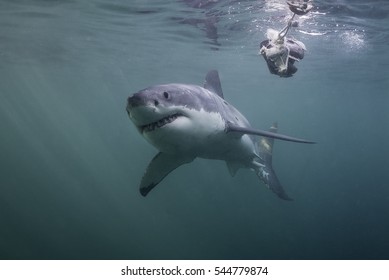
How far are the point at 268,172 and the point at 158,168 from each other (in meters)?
3.72

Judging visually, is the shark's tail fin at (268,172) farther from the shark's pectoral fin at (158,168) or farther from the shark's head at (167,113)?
the shark's head at (167,113)

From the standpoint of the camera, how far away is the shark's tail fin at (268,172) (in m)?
8.75

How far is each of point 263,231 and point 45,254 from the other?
1629 centimetres

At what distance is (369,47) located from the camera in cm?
1927

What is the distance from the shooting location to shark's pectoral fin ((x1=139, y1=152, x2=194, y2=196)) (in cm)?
638

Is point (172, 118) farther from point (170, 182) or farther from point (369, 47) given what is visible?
point (170, 182)

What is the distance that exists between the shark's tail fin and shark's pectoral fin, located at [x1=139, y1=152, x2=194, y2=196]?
3.11 m

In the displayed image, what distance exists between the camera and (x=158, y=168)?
21.6 feet

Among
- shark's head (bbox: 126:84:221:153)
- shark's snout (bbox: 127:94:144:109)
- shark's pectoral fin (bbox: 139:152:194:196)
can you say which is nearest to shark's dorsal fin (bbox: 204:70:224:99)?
shark's pectoral fin (bbox: 139:152:194:196)

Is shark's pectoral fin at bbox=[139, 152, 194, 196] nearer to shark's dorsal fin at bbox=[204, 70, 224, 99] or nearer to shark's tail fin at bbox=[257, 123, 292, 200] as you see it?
shark's dorsal fin at bbox=[204, 70, 224, 99]

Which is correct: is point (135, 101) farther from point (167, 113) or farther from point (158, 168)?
point (158, 168)

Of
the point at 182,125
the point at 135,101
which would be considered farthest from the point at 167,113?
the point at 135,101

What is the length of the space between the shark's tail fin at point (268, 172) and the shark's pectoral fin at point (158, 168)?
311 cm
